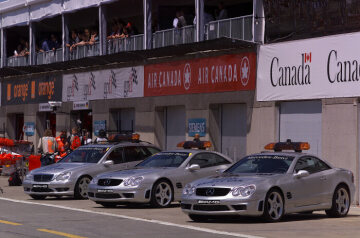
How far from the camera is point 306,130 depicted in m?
24.1

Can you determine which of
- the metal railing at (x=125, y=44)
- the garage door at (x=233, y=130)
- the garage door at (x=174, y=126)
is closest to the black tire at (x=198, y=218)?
the garage door at (x=233, y=130)

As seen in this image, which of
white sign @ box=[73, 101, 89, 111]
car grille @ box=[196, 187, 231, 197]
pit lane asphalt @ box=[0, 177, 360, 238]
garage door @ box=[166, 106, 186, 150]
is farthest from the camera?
white sign @ box=[73, 101, 89, 111]

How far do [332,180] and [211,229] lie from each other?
388cm

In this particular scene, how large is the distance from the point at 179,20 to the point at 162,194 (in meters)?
12.0

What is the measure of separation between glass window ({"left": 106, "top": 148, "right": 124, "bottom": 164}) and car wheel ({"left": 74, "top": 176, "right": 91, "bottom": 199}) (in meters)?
0.95

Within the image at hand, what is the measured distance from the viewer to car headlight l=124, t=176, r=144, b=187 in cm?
1878

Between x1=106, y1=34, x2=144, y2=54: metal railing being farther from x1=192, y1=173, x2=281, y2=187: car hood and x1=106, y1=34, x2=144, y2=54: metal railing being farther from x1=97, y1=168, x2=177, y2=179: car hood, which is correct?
x1=192, y1=173, x2=281, y2=187: car hood

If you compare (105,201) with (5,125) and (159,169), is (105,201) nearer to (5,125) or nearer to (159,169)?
(159,169)

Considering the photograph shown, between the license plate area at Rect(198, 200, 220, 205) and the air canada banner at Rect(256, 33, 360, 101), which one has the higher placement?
the air canada banner at Rect(256, 33, 360, 101)

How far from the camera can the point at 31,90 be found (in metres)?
39.6

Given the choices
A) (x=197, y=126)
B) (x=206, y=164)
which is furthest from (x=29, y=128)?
(x=206, y=164)

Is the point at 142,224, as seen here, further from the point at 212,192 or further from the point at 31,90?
the point at 31,90

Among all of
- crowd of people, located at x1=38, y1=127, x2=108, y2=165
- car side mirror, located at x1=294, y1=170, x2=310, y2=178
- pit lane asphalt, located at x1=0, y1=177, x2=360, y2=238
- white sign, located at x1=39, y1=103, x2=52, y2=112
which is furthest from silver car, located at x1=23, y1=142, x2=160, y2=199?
white sign, located at x1=39, y1=103, x2=52, y2=112

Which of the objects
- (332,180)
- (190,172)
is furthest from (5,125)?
(332,180)
